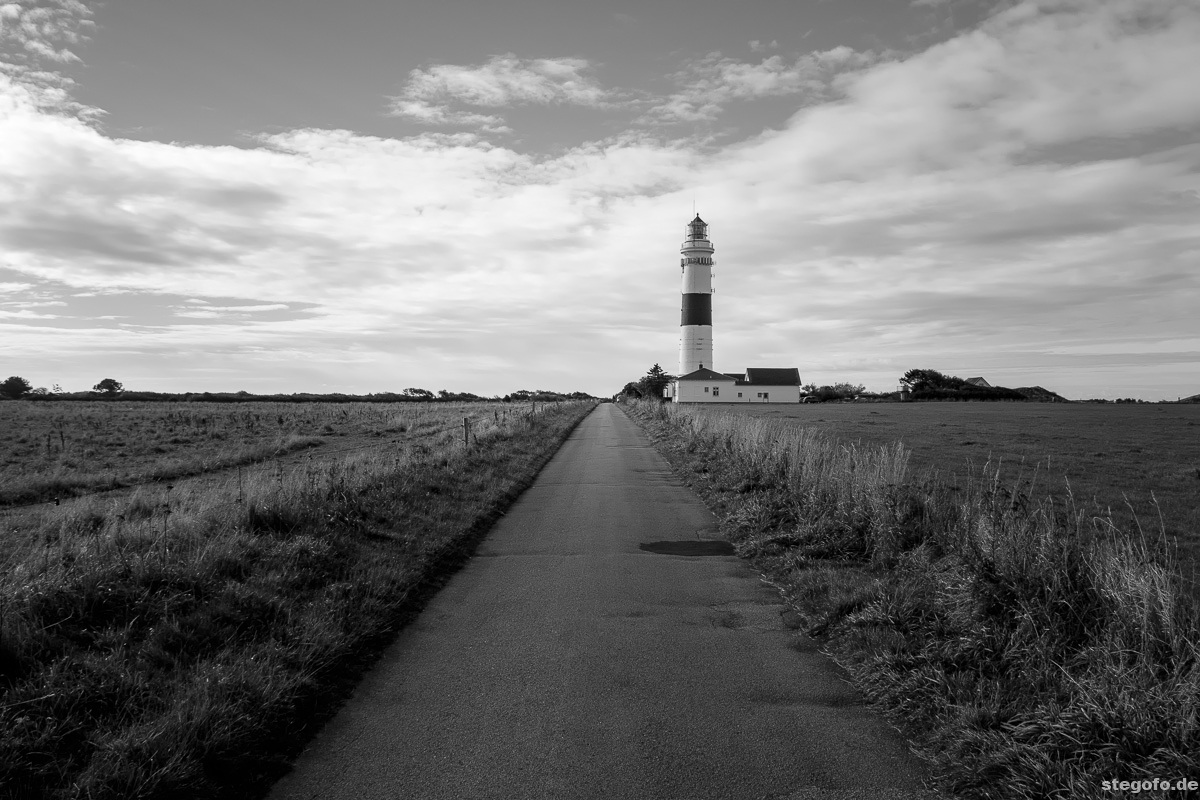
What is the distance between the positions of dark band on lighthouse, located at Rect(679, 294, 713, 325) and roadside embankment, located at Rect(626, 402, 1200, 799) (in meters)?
66.1

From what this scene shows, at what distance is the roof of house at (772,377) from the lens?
94.2m

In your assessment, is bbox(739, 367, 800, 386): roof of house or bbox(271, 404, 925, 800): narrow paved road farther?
bbox(739, 367, 800, 386): roof of house

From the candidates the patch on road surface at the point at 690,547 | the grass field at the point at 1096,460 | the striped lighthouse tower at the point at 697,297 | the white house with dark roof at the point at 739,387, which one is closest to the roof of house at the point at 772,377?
the white house with dark roof at the point at 739,387

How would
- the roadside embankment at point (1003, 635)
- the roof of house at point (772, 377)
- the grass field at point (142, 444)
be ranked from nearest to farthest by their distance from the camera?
the roadside embankment at point (1003, 635) < the grass field at point (142, 444) < the roof of house at point (772, 377)

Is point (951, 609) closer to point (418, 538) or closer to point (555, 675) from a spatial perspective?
point (555, 675)

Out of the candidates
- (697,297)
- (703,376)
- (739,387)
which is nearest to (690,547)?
(697,297)

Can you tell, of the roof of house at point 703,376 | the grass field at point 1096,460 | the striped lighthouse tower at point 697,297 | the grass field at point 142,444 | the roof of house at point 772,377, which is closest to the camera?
the grass field at point 1096,460

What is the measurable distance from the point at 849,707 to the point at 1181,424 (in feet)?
150

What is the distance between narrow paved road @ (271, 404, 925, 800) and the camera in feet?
12.4

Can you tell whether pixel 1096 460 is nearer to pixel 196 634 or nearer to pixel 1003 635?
pixel 1003 635

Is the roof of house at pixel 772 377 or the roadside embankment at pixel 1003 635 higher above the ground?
the roof of house at pixel 772 377

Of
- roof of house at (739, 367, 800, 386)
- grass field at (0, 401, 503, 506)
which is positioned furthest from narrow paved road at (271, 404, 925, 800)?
roof of house at (739, 367, 800, 386)

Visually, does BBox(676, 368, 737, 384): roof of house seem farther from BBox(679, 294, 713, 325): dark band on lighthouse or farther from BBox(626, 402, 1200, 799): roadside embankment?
BBox(626, 402, 1200, 799): roadside embankment

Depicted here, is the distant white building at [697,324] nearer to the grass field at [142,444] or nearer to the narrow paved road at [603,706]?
the grass field at [142,444]
